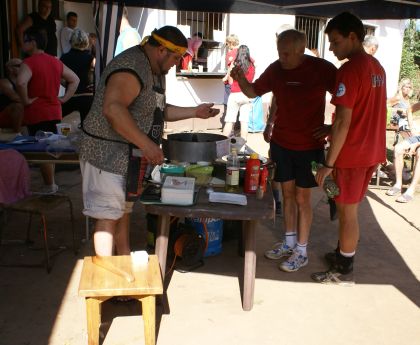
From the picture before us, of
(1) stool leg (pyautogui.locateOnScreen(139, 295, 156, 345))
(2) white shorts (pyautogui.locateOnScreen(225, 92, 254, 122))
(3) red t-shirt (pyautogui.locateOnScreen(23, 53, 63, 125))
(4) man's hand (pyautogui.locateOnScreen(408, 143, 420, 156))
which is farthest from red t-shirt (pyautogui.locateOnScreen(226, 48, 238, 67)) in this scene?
(1) stool leg (pyautogui.locateOnScreen(139, 295, 156, 345))

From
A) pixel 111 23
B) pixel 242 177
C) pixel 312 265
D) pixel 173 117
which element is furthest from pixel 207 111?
pixel 111 23

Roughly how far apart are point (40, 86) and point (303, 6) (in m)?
2.78

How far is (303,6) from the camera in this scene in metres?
5.08

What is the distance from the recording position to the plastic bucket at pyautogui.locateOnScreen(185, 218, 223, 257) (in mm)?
3741

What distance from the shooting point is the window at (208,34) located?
32.0ft

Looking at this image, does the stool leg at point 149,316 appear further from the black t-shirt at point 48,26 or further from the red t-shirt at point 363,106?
the black t-shirt at point 48,26

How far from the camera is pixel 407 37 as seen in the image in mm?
19078

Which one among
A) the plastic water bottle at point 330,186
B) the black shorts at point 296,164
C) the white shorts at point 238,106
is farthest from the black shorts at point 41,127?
the white shorts at point 238,106

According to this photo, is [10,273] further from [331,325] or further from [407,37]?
[407,37]

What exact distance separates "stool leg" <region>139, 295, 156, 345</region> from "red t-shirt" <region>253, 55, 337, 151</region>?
164 cm

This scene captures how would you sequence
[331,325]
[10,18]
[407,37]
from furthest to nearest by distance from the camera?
[407,37] → [10,18] → [331,325]

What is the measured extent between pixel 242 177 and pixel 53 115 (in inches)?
108

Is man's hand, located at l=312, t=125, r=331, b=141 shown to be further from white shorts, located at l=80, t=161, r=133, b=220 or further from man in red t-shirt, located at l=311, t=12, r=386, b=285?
white shorts, located at l=80, t=161, r=133, b=220

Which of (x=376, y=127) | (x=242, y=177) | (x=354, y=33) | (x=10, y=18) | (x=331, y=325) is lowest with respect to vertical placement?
(x=331, y=325)
